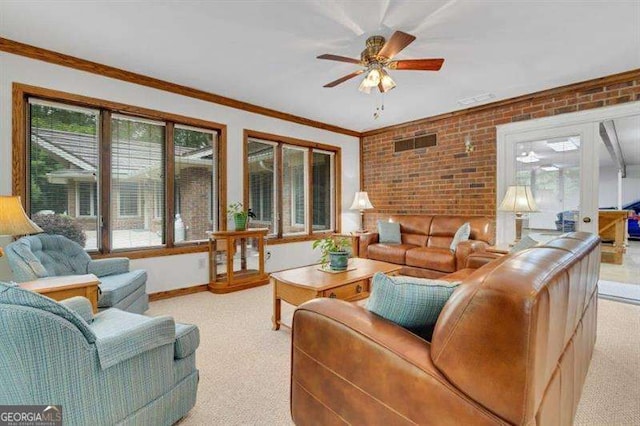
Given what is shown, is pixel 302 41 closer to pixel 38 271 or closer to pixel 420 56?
pixel 420 56

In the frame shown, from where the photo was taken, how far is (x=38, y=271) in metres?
2.28

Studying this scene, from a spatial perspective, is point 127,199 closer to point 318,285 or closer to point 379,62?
point 318,285

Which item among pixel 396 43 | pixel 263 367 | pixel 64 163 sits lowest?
pixel 263 367

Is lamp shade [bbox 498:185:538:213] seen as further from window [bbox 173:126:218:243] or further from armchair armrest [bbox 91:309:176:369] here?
window [bbox 173:126:218:243]

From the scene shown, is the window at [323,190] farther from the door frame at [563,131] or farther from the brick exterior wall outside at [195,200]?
the door frame at [563,131]

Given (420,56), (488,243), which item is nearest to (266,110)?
(420,56)

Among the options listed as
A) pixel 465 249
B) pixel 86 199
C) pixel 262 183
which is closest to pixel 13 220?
pixel 86 199

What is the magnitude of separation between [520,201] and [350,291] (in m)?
2.24

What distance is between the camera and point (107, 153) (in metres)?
3.37

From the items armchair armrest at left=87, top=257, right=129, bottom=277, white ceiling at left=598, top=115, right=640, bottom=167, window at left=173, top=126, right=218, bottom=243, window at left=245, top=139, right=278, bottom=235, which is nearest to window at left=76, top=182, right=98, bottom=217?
armchair armrest at left=87, top=257, right=129, bottom=277

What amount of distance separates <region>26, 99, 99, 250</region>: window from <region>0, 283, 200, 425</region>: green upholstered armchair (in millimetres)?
2319

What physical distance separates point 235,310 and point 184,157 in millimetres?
2094

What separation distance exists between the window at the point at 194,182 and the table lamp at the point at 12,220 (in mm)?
1925

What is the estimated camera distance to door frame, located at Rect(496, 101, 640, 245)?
141 inches
